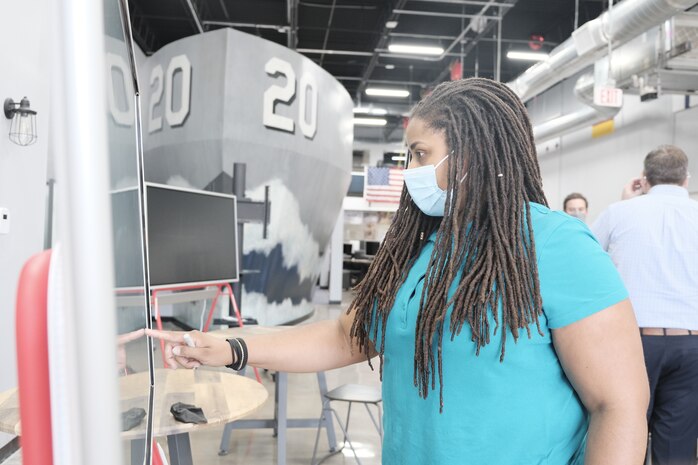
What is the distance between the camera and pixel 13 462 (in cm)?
310

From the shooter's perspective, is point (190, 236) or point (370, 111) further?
point (370, 111)

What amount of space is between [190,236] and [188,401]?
2.18 metres

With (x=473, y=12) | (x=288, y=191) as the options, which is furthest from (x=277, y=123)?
(x=473, y=12)

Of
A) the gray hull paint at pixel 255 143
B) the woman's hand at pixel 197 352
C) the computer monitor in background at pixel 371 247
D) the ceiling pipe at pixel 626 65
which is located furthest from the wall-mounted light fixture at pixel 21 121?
the computer monitor in background at pixel 371 247

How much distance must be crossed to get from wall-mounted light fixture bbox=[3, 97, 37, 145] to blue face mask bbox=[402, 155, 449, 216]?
2.79 meters

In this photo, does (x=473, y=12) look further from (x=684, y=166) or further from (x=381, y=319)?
(x=381, y=319)

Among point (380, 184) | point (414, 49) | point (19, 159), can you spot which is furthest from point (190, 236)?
point (380, 184)

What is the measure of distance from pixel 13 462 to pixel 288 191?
4256mm

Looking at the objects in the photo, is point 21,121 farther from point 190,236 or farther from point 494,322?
point 494,322

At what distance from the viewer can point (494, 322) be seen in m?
0.99

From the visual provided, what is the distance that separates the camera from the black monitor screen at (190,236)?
3.52 metres

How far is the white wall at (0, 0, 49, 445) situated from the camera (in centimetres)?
311

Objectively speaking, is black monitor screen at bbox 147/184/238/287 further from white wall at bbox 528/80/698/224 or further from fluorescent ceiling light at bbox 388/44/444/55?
fluorescent ceiling light at bbox 388/44/444/55

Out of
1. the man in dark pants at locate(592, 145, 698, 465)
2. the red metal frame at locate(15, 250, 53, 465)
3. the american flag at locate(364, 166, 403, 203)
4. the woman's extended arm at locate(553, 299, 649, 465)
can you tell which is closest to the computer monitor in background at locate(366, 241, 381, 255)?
the american flag at locate(364, 166, 403, 203)
